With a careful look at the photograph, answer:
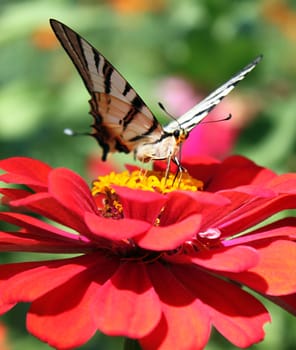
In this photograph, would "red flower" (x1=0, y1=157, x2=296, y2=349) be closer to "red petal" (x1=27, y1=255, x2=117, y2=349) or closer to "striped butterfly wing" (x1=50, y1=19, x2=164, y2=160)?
"red petal" (x1=27, y1=255, x2=117, y2=349)

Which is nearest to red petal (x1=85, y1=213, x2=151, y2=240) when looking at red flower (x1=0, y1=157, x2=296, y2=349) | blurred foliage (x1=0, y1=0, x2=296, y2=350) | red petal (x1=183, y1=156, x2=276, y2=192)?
red flower (x1=0, y1=157, x2=296, y2=349)

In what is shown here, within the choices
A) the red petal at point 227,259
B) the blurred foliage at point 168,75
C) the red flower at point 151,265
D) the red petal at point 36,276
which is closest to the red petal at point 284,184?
the red flower at point 151,265

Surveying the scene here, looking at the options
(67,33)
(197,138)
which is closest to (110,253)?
→ (67,33)

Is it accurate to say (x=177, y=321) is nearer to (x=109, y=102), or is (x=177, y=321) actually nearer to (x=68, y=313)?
(x=68, y=313)

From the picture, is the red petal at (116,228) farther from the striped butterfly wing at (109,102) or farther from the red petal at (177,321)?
the striped butterfly wing at (109,102)

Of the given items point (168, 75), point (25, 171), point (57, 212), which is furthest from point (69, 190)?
point (168, 75)
